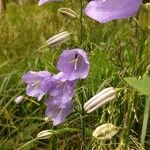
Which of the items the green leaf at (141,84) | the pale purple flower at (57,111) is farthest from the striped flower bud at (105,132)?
the green leaf at (141,84)

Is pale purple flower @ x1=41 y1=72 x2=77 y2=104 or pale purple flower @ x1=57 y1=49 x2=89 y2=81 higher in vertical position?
pale purple flower @ x1=57 y1=49 x2=89 y2=81

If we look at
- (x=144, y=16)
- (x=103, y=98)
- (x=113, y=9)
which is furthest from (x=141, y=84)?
(x=103, y=98)

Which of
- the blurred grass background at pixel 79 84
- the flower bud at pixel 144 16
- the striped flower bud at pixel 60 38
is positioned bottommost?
the blurred grass background at pixel 79 84

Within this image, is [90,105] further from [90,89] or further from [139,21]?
[90,89]

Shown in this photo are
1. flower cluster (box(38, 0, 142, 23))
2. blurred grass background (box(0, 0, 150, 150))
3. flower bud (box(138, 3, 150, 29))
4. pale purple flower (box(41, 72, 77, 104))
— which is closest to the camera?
flower cluster (box(38, 0, 142, 23))

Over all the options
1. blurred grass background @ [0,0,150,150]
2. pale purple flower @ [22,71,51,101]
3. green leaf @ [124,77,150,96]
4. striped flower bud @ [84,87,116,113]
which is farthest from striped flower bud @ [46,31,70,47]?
green leaf @ [124,77,150,96]

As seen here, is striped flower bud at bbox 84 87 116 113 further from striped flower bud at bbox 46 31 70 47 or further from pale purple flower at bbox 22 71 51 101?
pale purple flower at bbox 22 71 51 101

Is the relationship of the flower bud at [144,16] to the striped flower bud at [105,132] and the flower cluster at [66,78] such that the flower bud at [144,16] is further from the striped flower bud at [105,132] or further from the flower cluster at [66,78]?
the flower cluster at [66,78]

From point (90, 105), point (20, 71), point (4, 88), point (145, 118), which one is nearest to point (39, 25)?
point (20, 71)
